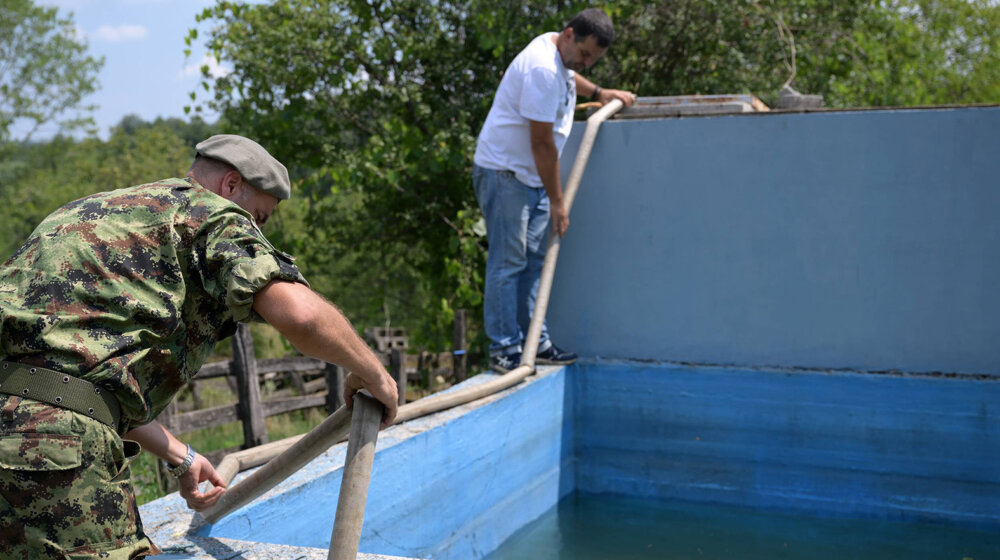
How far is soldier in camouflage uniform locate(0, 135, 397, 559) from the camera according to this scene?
1764 millimetres

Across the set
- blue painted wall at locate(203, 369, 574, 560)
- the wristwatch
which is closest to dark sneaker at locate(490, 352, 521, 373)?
blue painted wall at locate(203, 369, 574, 560)

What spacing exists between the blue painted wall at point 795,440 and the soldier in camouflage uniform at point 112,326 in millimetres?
3297

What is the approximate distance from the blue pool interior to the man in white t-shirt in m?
0.44

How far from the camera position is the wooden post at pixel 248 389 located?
572 centimetres

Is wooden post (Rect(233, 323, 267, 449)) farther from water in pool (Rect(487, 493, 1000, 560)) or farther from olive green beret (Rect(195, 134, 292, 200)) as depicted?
olive green beret (Rect(195, 134, 292, 200))

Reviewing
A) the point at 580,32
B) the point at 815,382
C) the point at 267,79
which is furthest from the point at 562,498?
the point at 267,79

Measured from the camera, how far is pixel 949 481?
4.56 meters

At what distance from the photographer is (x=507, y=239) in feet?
15.8

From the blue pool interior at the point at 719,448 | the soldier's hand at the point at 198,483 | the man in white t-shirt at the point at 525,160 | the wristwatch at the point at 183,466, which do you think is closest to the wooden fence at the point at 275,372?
the blue pool interior at the point at 719,448

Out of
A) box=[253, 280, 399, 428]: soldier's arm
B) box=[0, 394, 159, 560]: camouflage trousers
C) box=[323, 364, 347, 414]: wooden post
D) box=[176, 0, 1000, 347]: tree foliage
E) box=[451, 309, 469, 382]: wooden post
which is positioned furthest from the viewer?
box=[176, 0, 1000, 347]: tree foliage

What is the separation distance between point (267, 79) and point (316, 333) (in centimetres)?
699

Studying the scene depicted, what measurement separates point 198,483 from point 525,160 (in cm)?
276

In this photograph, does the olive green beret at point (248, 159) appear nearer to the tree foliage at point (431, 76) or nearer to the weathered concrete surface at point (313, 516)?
the weathered concrete surface at point (313, 516)

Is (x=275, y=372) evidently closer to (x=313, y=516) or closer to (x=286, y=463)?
(x=313, y=516)
